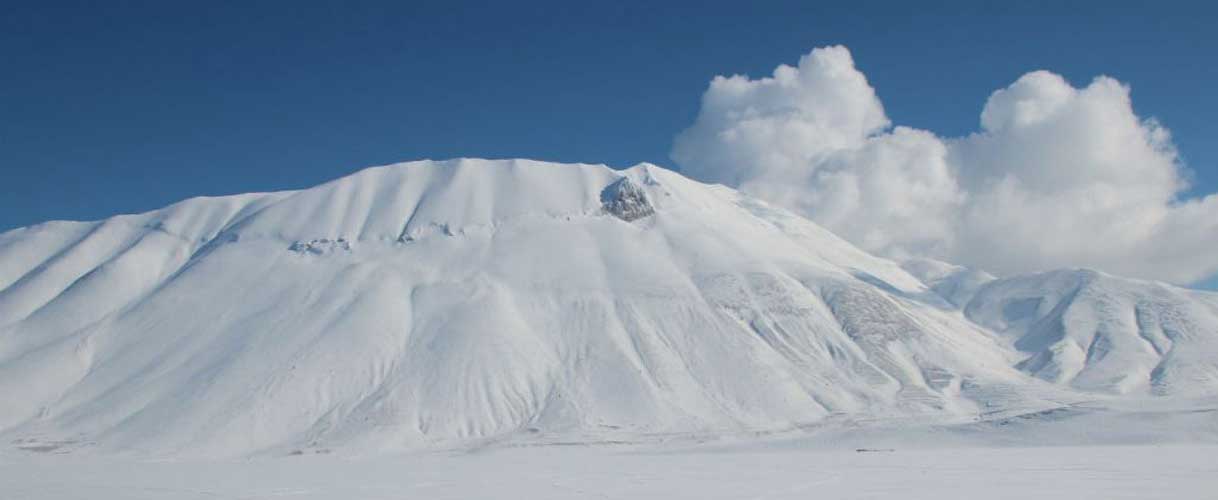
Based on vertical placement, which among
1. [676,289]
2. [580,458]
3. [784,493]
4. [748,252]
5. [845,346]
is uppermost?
[748,252]

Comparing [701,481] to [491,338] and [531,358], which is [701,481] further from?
[491,338]

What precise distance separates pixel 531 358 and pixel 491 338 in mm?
7107

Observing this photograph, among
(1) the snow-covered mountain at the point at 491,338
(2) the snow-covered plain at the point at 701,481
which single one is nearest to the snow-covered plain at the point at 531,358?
(1) the snow-covered mountain at the point at 491,338

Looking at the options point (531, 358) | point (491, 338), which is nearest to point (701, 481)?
point (531, 358)

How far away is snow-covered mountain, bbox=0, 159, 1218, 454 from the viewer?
131500 millimetres

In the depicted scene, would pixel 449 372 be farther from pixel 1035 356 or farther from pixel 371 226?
pixel 1035 356

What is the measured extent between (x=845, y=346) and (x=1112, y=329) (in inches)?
2406

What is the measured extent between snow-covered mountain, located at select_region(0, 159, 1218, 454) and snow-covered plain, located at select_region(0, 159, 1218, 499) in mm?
517

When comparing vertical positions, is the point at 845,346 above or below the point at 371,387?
above

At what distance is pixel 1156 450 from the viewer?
9138 cm

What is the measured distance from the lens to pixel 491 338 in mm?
148250

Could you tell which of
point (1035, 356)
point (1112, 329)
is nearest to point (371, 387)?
point (1035, 356)

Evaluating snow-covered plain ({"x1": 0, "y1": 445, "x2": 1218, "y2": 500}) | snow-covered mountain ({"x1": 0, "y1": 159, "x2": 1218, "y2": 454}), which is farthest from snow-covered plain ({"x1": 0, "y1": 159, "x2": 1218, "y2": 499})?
snow-covered plain ({"x1": 0, "y1": 445, "x2": 1218, "y2": 500})

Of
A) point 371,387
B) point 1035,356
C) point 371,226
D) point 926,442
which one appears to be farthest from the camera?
point 371,226
